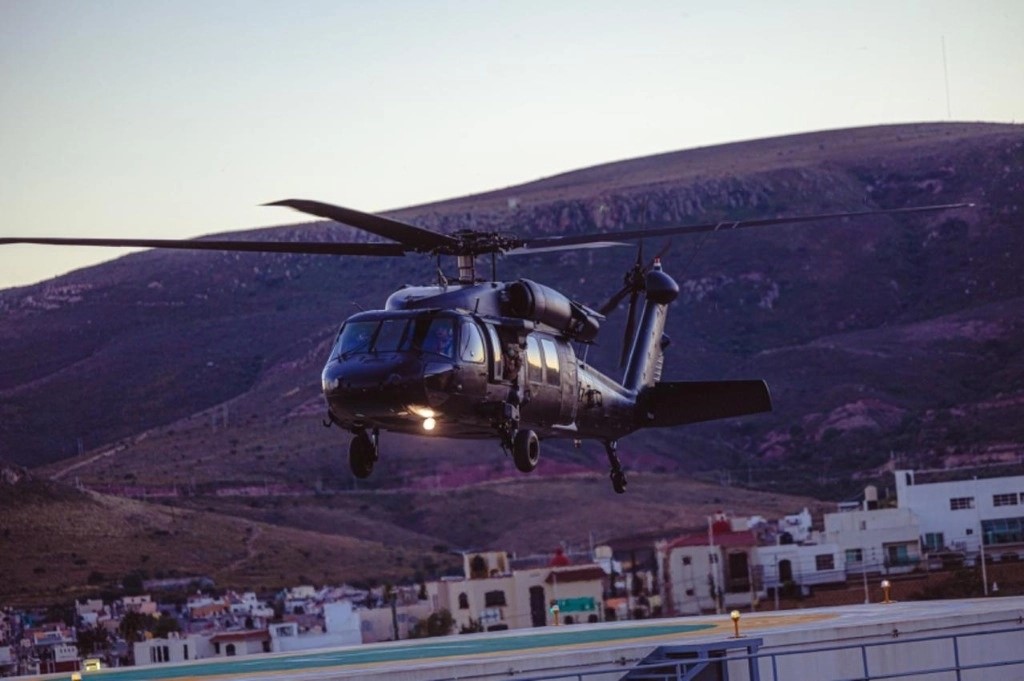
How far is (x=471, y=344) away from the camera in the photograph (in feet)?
111

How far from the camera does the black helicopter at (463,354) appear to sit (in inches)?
1281

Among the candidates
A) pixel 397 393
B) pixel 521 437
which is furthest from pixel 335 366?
pixel 521 437

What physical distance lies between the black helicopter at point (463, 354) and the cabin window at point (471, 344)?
2cm

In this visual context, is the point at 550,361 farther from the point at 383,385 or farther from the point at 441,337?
the point at 383,385

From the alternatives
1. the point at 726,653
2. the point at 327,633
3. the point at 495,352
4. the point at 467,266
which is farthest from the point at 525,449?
the point at 327,633

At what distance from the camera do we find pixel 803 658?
124 ft

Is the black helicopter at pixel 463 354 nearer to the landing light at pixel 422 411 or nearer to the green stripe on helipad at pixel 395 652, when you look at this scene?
the landing light at pixel 422 411

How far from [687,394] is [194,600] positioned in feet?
235

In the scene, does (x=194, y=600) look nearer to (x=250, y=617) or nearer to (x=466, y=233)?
(x=250, y=617)

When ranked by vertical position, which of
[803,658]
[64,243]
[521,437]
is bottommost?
[803,658]

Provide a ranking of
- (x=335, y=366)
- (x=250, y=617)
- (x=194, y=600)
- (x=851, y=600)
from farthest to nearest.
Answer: (x=194, y=600) < (x=250, y=617) < (x=851, y=600) < (x=335, y=366)

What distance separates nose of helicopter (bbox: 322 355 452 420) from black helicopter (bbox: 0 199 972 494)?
0.7 inches

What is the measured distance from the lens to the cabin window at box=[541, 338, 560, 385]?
36531 millimetres

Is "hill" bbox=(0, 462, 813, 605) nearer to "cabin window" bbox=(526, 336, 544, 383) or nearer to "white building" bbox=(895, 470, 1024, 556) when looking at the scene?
"white building" bbox=(895, 470, 1024, 556)
